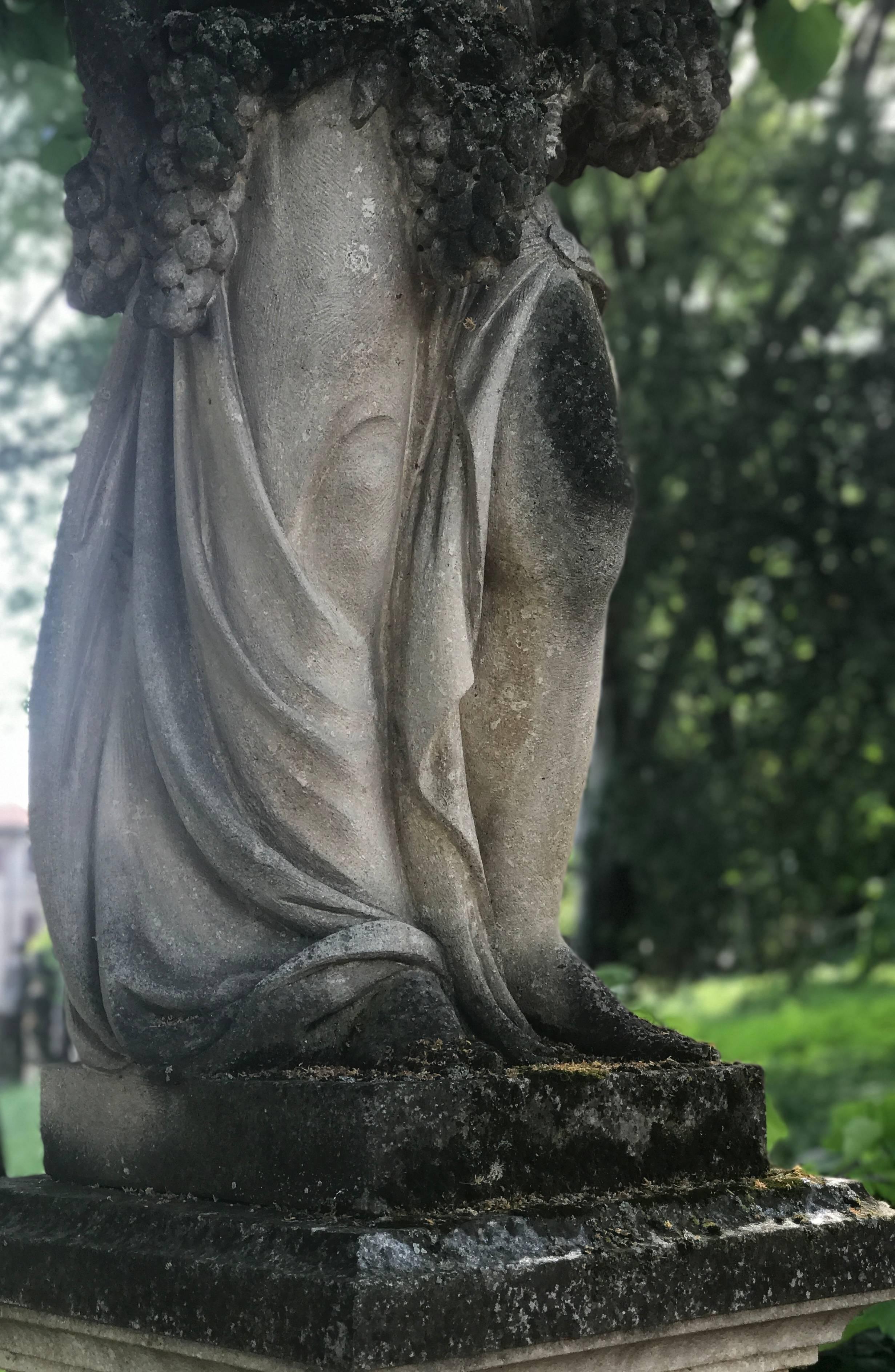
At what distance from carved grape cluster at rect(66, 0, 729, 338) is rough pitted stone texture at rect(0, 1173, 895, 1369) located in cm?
150

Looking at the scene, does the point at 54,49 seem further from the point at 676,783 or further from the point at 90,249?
the point at 676,783

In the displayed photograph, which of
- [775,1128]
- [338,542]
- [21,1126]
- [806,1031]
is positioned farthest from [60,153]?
[806,1031]

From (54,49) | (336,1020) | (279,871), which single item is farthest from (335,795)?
(54,49)

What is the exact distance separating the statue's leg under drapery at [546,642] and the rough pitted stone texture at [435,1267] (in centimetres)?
41

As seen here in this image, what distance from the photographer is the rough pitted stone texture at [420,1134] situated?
2494mm

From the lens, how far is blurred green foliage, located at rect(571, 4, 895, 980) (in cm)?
1387

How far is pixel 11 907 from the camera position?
1459cm

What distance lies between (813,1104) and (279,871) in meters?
11.7

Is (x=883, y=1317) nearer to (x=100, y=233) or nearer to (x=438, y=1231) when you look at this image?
(x=438, y=1231)

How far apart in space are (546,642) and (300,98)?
1.04 meters

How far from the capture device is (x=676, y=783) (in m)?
14.3

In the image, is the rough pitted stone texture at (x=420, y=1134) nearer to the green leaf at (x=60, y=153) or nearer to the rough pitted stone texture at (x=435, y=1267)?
the rough pitted stone texture at (x=435, y=1267)

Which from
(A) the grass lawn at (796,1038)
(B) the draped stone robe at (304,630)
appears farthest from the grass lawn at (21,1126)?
(B) the draped stone robe at (304,630)

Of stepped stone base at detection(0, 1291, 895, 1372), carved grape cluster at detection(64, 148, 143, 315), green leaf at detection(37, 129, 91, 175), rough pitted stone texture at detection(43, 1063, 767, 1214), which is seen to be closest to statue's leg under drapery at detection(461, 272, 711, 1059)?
rough pitted stone texture at detection(43, 1063, 767, 1214)
